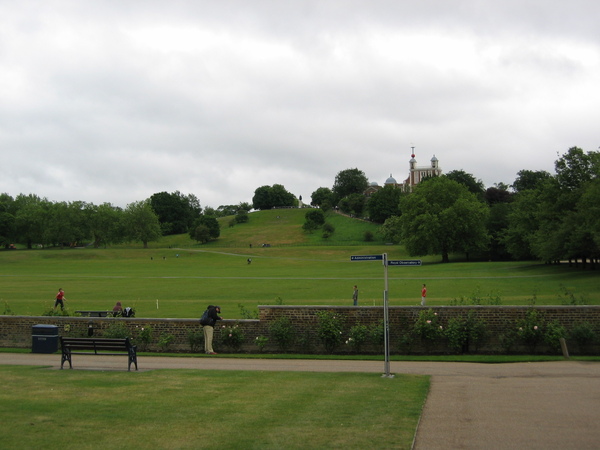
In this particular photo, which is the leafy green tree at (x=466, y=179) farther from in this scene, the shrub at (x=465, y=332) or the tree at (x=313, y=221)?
the shrub at (x=465, y=332)

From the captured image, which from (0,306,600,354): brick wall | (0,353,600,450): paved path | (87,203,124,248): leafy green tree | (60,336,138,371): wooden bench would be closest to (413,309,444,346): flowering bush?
(0,306,600,354): brick wall

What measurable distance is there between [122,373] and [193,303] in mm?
23461

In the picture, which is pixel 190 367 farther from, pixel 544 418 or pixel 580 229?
pixel 580 229

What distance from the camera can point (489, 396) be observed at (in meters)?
12.0

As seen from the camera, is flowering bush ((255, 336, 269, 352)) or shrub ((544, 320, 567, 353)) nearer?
shrub ((544, 320, 567, 353))

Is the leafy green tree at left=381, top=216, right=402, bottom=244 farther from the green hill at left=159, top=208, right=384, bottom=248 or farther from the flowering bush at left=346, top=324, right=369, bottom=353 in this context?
the flowering bush at left=346, top=324, right=369, bottom=353

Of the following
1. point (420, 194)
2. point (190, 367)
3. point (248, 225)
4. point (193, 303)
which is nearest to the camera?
point (190, 367)

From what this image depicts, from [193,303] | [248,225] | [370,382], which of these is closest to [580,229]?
[193,303]

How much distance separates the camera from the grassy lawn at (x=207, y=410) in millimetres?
8484

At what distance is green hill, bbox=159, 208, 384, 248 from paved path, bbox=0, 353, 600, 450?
353ft

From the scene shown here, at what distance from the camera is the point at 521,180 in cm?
14288

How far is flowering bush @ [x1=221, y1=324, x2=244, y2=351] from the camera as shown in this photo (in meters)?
20.3

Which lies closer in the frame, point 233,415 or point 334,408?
point 233,415

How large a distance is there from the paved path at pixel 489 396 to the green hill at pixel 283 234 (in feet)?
353
